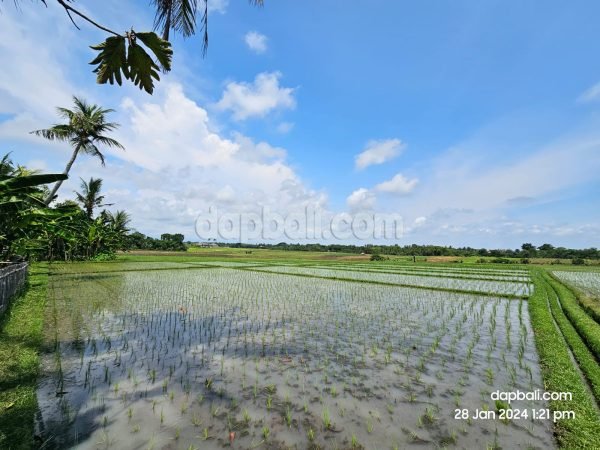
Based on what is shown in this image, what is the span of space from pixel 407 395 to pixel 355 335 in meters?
2.90

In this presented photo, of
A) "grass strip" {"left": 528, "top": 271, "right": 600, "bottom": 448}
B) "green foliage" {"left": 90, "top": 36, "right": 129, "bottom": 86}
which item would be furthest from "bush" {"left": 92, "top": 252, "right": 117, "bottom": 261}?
"grass strip" {"left": 528, "top": 271, "right": 600, "bottom": 448}

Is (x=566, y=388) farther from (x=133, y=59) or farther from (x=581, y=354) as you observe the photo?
(x=133, y=59)

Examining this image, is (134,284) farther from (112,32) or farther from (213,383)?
(112,32)

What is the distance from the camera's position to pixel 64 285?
13375 millimetres

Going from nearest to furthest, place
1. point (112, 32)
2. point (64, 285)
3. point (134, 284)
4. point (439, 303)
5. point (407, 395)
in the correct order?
point (112, 32), point (407, 395), point (439, 303), point (64, 285), point (134, 284)

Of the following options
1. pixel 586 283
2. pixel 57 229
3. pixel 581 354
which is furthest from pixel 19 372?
pixel 586 283

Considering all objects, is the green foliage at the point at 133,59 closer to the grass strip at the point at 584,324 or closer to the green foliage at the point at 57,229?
the green foliage at the point at 57,229

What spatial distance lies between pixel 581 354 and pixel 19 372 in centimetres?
951

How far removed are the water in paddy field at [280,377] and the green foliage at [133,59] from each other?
3438 millimetres

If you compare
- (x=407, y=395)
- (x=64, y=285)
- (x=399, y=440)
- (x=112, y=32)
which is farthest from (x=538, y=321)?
(x=64, y=285)

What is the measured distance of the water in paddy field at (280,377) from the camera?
3.34 m

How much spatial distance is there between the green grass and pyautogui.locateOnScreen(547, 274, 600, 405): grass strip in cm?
682

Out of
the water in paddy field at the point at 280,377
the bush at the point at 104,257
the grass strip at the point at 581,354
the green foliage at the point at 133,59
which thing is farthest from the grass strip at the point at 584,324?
the bush at the point at 104,257

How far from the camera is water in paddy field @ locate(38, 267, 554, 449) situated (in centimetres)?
334
